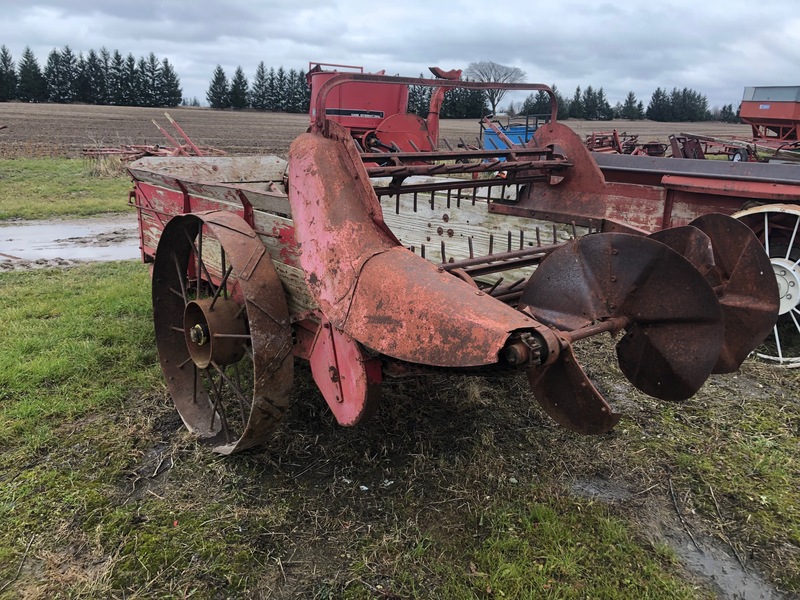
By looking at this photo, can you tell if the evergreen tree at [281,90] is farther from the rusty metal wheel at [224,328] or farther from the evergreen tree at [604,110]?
the rusty metal wheel at [224,328]

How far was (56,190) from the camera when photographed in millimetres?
10078

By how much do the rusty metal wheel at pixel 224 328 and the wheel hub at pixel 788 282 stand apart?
3643 mm

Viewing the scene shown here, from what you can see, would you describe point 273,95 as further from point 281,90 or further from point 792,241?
point 792,241

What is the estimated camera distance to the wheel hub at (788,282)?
403 cm

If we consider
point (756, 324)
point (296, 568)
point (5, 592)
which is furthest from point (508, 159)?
point (5, 592)

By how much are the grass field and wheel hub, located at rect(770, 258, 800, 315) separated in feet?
2.26

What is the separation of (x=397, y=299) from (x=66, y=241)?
260 inches

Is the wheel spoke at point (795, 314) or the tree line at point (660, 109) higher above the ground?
the tree line at point (660, 109)

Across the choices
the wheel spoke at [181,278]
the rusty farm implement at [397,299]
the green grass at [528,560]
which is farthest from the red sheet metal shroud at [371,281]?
the wheel spoke at [181,278]

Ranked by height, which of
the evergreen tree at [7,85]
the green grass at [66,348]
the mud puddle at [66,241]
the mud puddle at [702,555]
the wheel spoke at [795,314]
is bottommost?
the mud puddle at [702,555]

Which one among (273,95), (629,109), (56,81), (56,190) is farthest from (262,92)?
(56,190)

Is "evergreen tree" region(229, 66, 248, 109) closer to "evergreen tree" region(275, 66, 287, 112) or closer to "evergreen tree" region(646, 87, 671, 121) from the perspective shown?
"evergreen tree" region(275, 66, 287, 112)

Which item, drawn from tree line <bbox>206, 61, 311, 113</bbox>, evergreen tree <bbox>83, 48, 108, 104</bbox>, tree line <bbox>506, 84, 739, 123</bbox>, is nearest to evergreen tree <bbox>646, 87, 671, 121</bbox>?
tree line <bbox>506, 84, 739, 123</bbox>

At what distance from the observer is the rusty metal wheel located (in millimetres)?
2348
